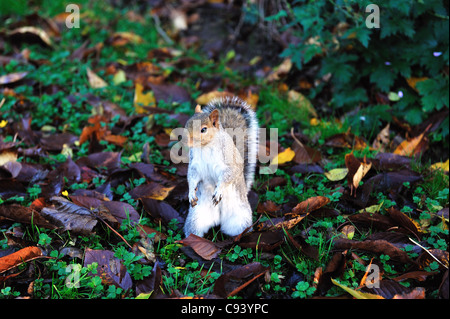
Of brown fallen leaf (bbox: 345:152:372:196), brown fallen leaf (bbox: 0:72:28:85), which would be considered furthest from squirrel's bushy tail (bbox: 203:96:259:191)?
brown fallen leaf (bbox: 0:72:28:85)

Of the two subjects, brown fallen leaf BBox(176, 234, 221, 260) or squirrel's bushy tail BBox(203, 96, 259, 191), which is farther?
squirrel's bushy tail BBox(203, 96, 259, 191)

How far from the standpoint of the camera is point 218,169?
103 inches

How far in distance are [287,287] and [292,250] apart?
0.83ft

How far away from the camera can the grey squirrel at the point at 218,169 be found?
2572 mm

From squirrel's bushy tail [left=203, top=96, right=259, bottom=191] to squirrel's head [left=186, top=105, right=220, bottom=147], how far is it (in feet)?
1.08

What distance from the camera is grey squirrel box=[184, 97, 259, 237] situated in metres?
2.57

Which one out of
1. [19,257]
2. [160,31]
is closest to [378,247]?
[19,257]

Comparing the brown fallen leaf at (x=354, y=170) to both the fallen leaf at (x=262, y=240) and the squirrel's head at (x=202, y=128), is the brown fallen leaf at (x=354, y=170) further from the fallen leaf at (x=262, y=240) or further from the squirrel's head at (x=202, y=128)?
the squirrel's head at (x=202, y=128)

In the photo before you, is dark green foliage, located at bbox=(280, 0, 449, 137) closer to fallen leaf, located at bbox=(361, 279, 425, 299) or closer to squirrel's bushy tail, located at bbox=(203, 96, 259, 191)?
squirrel's bushy tail, located at bbox=(203, 96, 259, 191)

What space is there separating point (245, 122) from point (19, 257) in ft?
5.13

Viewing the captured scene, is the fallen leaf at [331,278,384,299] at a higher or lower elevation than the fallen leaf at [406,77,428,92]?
lower

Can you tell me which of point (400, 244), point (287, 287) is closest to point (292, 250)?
point (287, 287)

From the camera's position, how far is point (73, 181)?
325cm
